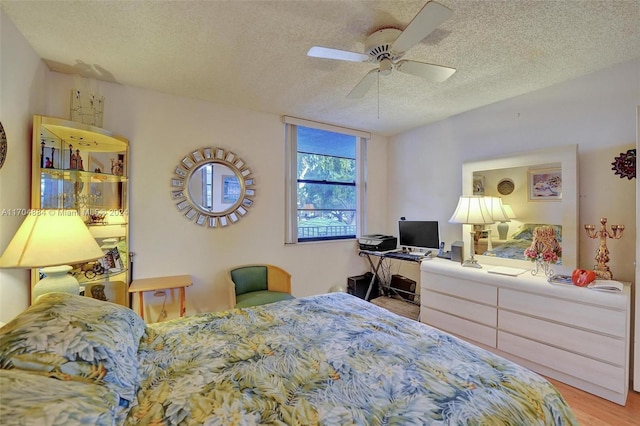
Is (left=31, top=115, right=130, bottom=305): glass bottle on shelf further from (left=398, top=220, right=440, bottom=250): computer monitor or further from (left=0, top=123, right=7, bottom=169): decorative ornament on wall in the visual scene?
(left=398, top=220, right=440, bottom=250): computer monitor

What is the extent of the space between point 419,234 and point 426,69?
89.5 inches

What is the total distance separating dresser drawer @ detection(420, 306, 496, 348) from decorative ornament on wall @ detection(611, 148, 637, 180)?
64.6 inches

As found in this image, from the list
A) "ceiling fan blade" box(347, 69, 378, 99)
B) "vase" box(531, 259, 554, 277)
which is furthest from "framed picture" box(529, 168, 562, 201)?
"ceiling fan blade" box(347, 69, 378, 99)

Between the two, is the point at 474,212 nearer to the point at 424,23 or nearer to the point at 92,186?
the point at 424,23

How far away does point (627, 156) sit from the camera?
2.16 metres

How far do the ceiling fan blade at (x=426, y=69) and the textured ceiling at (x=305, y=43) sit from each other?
0.23 metres

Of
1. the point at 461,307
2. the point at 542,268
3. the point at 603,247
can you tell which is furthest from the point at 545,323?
the point at 603,247

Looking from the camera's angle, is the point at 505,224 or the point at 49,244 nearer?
the point at 49,244

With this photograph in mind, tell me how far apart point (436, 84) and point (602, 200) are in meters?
1.74

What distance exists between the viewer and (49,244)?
61.2 inches

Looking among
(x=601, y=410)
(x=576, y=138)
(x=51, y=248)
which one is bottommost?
(x=601, y=410)

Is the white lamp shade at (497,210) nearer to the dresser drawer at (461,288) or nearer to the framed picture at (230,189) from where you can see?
the dresser drawer at (461,288)

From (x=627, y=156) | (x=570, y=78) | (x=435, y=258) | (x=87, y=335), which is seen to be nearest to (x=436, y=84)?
(x=570, y=78)

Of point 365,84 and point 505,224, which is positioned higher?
point 365,84
